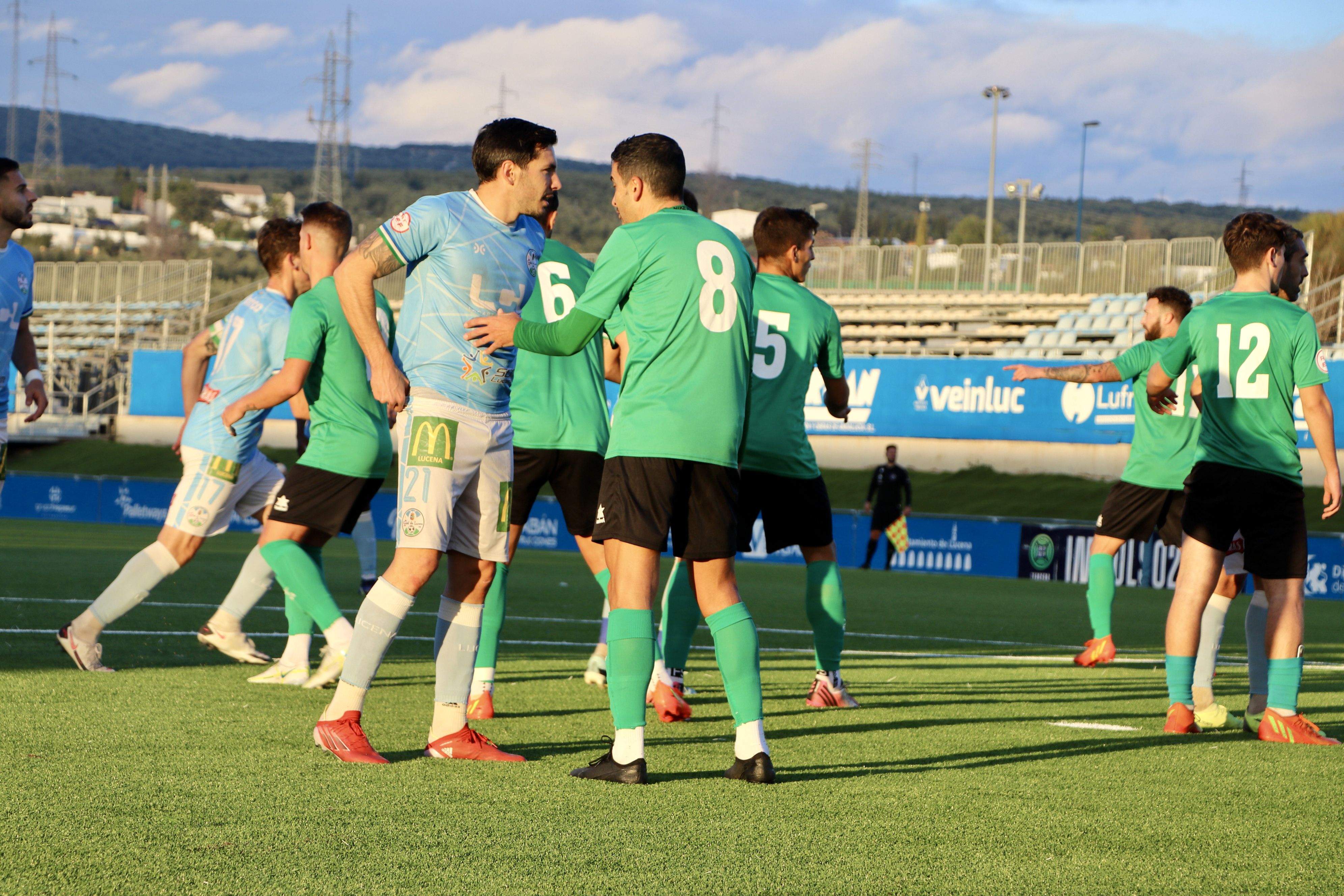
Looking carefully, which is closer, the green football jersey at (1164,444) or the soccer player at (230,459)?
the soccer player at (230,459)

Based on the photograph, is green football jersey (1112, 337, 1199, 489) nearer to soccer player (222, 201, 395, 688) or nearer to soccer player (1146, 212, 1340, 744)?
soccer player (1146, 212, 1340, 744)

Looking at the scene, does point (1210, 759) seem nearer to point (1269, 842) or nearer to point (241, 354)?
point (1269, 842)

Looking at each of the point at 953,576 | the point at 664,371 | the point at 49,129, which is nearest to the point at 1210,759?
the point at 664,371

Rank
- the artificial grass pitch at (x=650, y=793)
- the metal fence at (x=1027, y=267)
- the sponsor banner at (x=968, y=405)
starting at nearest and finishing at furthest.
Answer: the artificial grass pitch at (x=650, y=793), the sponsor banner at (x=968, y=405), the metal fence at (x=1027, y=267)

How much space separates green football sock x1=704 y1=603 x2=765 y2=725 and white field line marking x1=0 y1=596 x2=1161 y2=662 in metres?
5.38

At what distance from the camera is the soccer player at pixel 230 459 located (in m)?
6.36

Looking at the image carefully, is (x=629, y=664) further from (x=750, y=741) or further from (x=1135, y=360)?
(x=1135, y=360)

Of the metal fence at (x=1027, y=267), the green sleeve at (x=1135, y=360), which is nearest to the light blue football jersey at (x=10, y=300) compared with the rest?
the green sleeve at (x=1135, y=360)

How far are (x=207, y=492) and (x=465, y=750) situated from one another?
109 inches

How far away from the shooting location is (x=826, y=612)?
6.12 meters

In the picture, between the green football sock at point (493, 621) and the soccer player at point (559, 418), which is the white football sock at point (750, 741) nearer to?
the green football sock at point (493, 621)

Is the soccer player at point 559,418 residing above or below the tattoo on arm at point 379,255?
below

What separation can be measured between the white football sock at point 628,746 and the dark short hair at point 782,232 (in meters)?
2.70

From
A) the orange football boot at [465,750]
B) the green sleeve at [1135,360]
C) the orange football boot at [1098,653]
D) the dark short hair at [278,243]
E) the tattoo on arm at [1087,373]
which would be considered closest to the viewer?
the orange football boot at [465,750]
